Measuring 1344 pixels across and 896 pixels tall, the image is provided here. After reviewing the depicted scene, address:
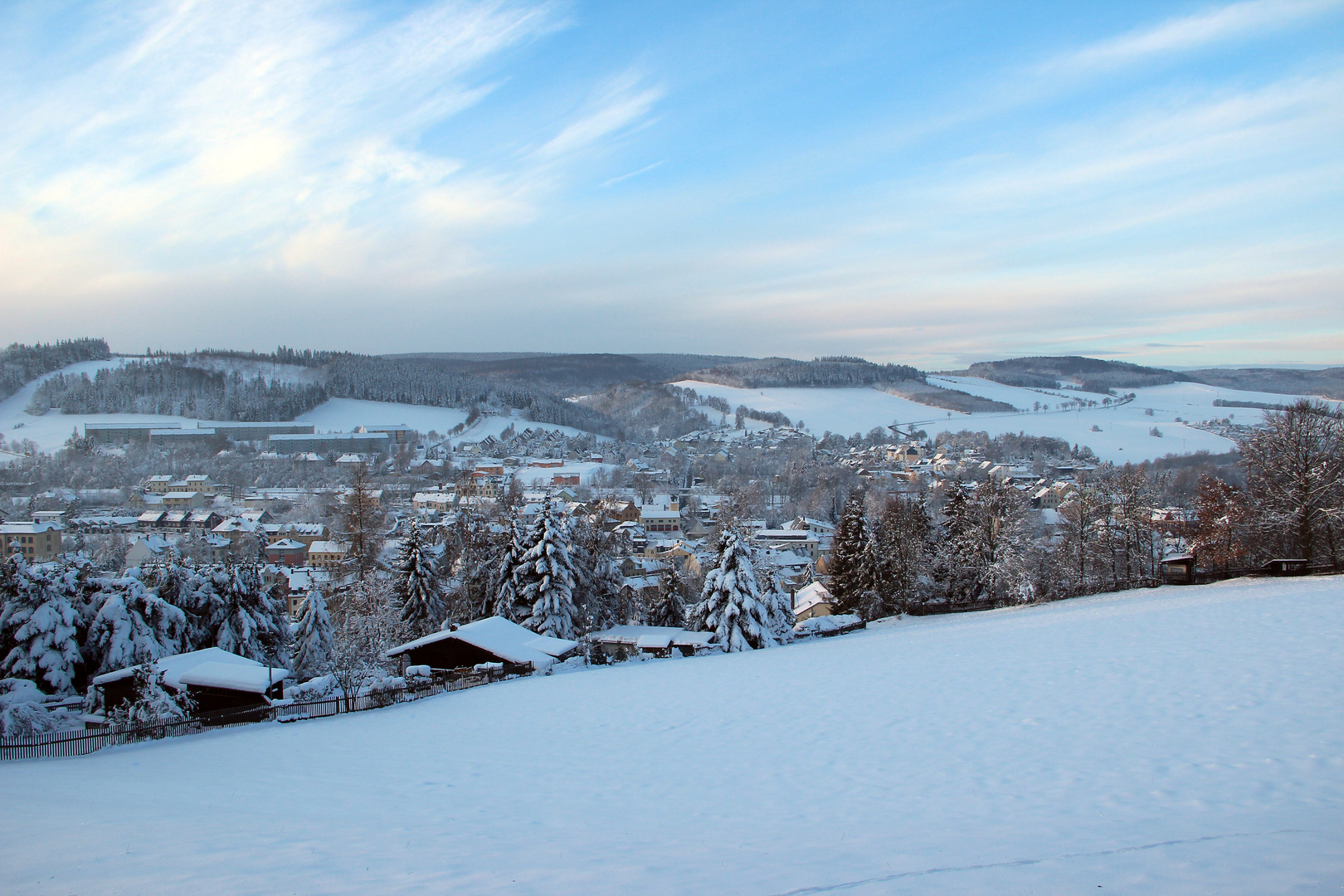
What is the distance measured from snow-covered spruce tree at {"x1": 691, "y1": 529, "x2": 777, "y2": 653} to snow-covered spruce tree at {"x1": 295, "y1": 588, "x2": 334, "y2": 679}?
1147 centimetres

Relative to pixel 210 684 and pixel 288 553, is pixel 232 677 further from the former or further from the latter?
pixel 288 553

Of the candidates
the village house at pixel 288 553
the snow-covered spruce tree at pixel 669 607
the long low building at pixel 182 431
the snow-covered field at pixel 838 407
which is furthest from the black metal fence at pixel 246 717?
the snow-covered field at pixel 838 407

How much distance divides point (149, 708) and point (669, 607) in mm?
17446

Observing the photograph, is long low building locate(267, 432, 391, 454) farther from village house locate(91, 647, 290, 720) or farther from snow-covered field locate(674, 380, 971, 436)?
village house locate(91, 647, 290, 720)

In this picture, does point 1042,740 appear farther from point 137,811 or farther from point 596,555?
point 596,555

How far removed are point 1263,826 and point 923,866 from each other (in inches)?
111

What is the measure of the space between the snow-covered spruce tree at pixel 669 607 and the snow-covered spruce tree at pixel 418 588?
804cm

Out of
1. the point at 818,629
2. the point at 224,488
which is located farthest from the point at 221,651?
the point at 224,488

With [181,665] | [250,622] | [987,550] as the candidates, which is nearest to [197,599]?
[250,622]

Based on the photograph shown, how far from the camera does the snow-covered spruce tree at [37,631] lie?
16.5 m

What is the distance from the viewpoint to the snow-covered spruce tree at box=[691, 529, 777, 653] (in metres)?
22.3

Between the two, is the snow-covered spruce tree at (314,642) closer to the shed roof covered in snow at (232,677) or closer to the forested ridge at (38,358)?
the shed roof covered in snow at (232,677)

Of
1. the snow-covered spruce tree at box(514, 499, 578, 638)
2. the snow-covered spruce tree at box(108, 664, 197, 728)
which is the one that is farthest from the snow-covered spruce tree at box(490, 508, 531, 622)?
the snow-covered spruce tree at box(108, 664, 197, 728)

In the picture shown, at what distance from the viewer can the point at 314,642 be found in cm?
2022
